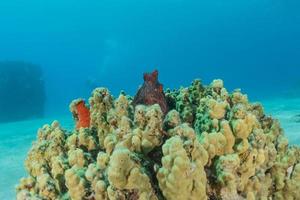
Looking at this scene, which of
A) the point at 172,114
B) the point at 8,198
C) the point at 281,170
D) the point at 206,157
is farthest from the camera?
the point at 8,198

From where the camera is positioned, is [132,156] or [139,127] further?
[139,127]

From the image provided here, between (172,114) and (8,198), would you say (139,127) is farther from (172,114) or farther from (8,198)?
(8,198)

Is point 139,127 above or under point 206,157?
above

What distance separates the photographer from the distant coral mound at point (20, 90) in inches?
1839

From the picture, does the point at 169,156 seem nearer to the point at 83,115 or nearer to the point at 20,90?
the point at 83,115

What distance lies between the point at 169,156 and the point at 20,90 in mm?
46425

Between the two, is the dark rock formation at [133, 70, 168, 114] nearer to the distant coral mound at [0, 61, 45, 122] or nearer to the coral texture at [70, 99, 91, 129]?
the coral texture at [70, 99, 91, 129]

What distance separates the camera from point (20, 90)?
153ft

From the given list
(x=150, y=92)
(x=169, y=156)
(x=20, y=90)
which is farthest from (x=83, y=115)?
(x=20, y=90)

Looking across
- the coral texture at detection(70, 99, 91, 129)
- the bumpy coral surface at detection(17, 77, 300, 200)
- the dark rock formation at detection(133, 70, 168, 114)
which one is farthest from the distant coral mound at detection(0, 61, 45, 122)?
the dark rock formation at detection(133, 70, 168, 114)

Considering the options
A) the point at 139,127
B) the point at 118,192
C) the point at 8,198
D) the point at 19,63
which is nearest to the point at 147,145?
the point at 139,127

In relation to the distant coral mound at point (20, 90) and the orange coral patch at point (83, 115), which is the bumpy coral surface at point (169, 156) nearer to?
the orange coral patch at point (83, 115)

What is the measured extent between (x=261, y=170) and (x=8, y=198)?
594 cm

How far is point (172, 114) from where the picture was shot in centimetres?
350
